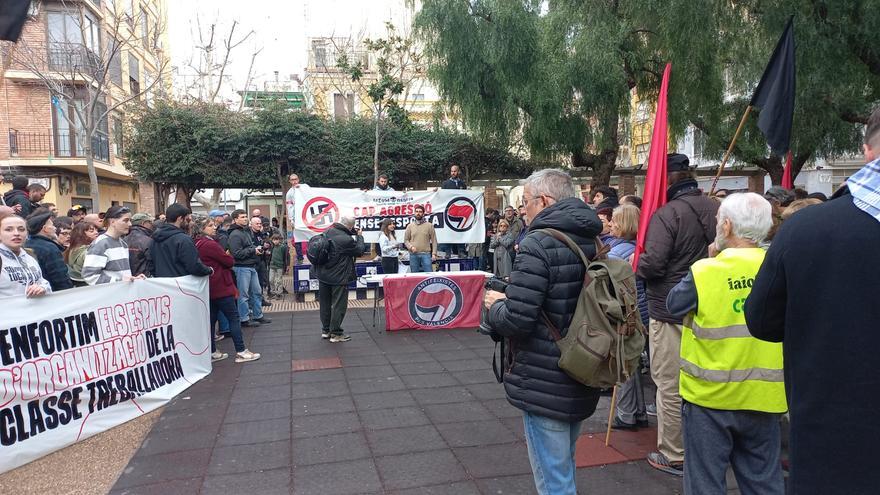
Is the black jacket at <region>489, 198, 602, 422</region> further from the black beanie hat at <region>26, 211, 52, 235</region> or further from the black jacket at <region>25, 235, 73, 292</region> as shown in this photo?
the black beanie hat at <region>26, 211, 52, 235</region>

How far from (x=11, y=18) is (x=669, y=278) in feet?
14.1

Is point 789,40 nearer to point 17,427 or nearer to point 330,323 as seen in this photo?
point 330,323

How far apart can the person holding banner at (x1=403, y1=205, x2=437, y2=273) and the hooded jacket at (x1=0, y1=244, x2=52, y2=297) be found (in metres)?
7.32

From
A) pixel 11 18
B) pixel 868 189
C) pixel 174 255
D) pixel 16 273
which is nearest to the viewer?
pixel 868 189

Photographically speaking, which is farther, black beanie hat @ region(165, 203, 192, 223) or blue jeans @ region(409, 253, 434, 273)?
blue jeans @ region(409, 253, 434, 273)

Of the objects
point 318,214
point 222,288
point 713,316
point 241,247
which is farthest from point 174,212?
point 713,316

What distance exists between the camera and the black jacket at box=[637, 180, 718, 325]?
13.1ft

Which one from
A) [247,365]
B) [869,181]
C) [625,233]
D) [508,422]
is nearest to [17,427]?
[247,365]

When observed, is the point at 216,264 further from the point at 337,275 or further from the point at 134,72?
the point at 134,72

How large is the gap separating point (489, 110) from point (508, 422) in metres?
9.83

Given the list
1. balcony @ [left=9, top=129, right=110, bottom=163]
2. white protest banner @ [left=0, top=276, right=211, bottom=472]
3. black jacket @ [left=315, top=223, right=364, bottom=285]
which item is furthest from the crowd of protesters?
balcony @ [left=9, top=129, right=110, bottom=163]

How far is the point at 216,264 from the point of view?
7.13 metres

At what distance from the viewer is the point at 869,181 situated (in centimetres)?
143

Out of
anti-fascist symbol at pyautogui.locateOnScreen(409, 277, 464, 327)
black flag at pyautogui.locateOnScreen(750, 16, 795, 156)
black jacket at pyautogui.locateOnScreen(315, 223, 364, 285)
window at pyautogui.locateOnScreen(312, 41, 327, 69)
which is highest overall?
window at pyautogui.locateOnScreen(312, 41, 327, 69)
